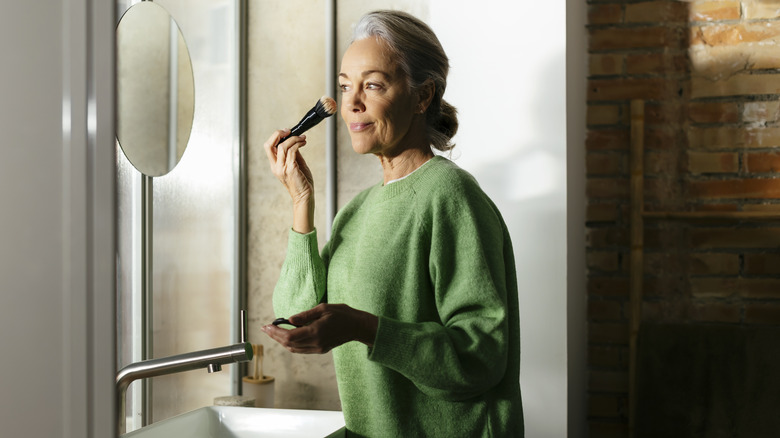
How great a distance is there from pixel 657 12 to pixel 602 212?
0.57 m

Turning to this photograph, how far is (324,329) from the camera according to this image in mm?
875

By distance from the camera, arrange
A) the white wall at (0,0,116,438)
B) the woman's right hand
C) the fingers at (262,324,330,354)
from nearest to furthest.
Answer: the white wall at (0,0,116,438), the fingers at (262,324,330,354), the woman's right hand

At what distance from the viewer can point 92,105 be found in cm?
46

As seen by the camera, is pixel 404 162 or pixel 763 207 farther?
pixel 763 207

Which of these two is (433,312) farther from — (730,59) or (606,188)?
(730,59)

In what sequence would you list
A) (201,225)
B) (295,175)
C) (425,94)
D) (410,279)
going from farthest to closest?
1. (201,225)
2. (295,175)
3. (425,94)
4. (410,279)

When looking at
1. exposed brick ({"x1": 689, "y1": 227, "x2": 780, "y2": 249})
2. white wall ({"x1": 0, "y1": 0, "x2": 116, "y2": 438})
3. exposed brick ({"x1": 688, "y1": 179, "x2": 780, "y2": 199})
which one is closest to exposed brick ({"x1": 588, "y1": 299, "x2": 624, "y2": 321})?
exposed brick ({"x1": 689, "y1": 227, "x2": 780, "y2": 249})

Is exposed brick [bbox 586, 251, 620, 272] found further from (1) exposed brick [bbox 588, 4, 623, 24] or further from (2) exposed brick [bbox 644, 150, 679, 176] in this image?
(1) exposed brick [bbox 588, 4, 623, 24]

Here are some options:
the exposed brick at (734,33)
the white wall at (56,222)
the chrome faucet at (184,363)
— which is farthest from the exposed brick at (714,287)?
the white wall at (56,222)

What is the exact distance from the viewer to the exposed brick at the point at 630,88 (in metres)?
→ 1.96

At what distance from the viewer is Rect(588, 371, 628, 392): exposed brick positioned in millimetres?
1993

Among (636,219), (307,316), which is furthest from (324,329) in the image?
(636,219)

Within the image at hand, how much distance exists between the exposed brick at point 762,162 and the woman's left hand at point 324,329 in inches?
55.5

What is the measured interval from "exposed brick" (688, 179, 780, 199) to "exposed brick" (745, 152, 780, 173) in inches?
1.1
